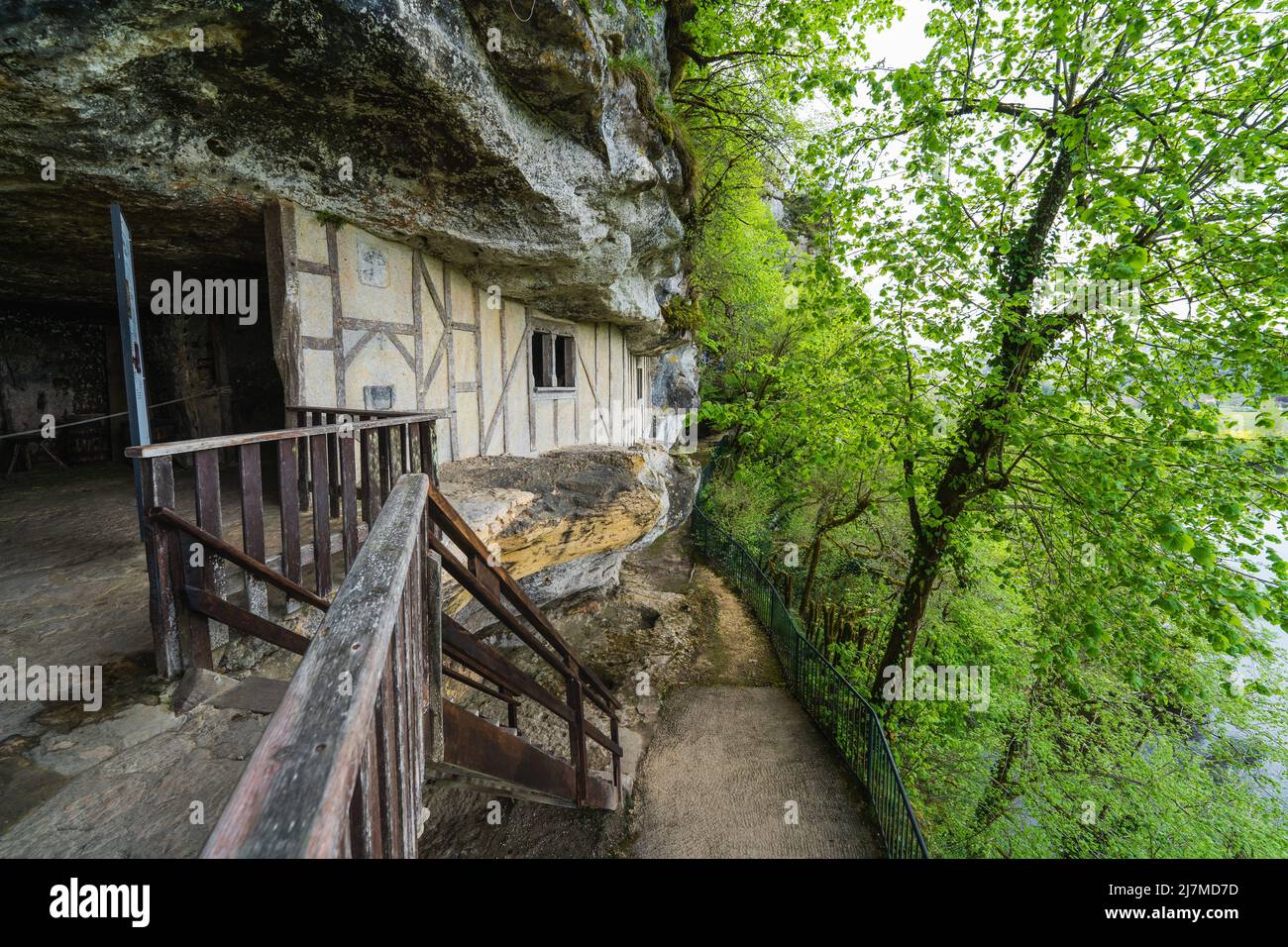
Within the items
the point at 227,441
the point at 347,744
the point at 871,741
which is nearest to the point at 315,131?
the point at 227,441

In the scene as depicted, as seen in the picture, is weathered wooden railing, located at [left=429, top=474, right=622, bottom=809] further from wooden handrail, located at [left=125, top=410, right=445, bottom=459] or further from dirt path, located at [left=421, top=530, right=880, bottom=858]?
dirt path, located at [left=421, top=530, right=880, bottom=858]

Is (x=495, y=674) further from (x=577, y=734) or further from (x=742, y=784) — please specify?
(x=742, y=784)

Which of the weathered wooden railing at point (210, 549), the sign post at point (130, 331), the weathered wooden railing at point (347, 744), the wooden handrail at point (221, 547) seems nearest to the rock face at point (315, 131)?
the sign post at point (130, 331)

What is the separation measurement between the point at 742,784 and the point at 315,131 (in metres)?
8.96

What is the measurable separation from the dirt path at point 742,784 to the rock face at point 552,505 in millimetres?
3116

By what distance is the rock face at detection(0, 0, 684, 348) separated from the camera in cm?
345

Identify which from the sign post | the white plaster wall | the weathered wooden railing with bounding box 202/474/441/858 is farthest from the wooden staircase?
the white plaster wall

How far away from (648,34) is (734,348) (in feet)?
32.6

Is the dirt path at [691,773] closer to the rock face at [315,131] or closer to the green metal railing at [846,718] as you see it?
the green metal railing at [846,718]

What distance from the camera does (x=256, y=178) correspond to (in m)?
4.59

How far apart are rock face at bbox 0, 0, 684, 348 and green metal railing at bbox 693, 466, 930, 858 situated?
7652 millimetres

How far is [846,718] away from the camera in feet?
26.4
